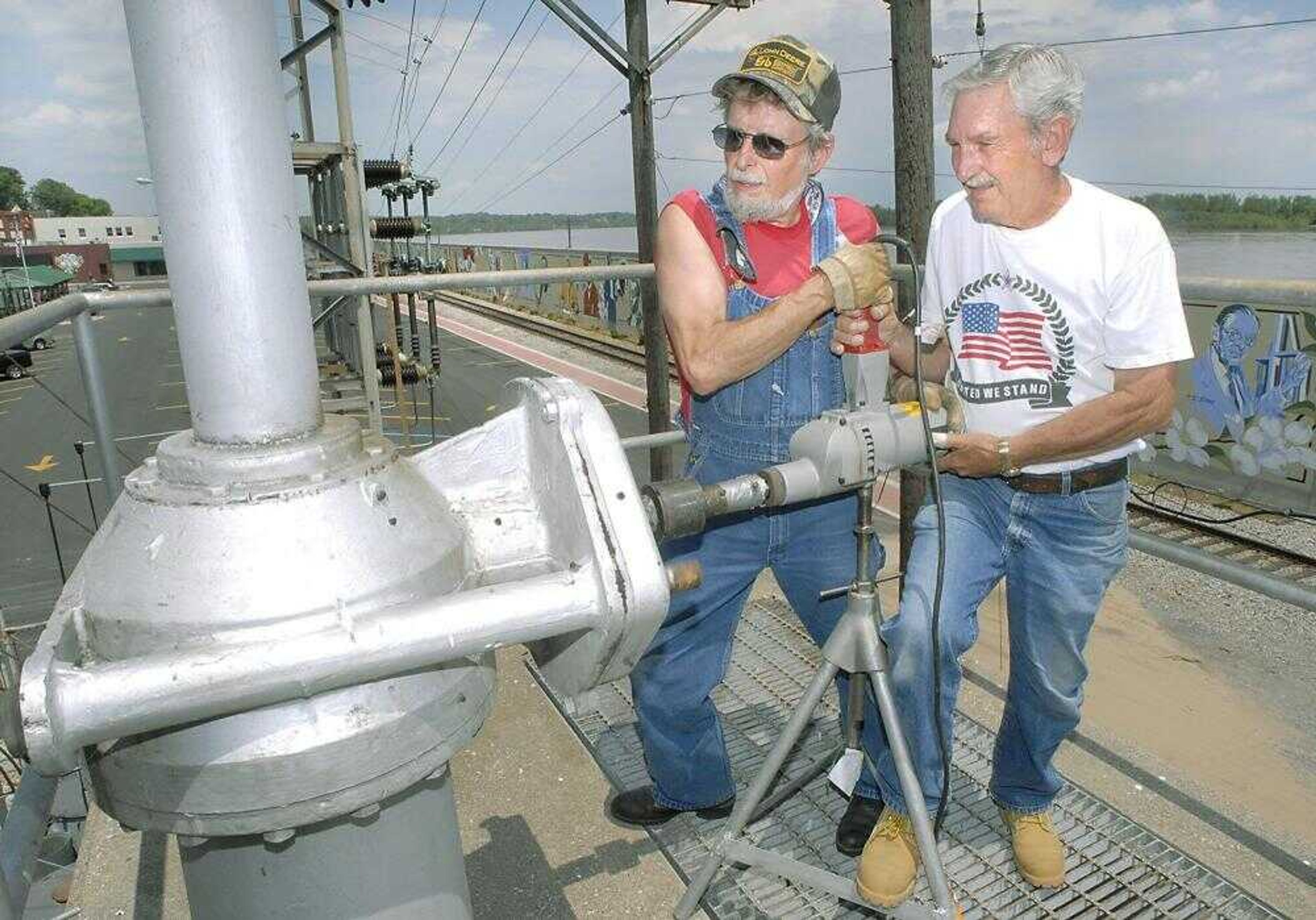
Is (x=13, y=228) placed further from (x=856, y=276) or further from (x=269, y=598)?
(x=269, y=598)

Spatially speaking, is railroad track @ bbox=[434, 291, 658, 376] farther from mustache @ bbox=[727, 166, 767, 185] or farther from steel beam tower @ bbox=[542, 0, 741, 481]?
mustache @ bbox=[727, 166, 767, 185]

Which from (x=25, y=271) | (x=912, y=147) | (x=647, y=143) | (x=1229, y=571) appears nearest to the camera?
(x=1229, y=571)

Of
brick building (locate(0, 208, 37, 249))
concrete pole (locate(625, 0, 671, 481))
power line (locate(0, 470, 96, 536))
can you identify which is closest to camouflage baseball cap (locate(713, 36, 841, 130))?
concrete pole (locate(625, 0, 671, 481))

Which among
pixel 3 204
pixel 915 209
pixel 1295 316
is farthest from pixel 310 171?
pixel 3 204

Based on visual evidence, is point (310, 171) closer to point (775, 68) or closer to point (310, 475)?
point (775, 68)

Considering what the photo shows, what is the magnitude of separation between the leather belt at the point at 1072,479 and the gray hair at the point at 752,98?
38.4 inches

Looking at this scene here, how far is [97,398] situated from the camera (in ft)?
7.90

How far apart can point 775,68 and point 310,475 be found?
5.69 feet

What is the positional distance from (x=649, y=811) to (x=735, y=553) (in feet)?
2.68

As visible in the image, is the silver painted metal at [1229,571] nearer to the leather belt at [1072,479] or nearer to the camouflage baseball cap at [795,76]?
the leather belt at [1072,479]

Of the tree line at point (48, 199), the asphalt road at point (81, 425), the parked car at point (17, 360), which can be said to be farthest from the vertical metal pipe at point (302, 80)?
the tree line at point (48, 199)

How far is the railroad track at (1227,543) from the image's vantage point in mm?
6957

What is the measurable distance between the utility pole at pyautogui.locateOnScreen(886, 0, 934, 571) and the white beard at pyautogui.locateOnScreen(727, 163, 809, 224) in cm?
197

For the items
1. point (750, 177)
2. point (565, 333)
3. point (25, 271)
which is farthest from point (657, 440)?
point (25, 271)
